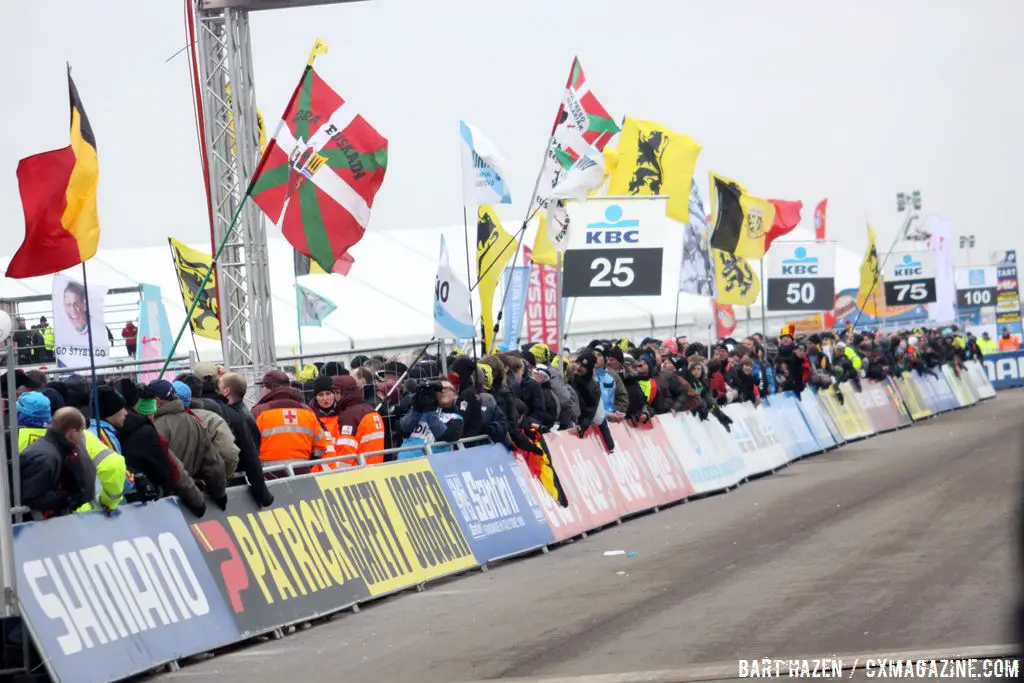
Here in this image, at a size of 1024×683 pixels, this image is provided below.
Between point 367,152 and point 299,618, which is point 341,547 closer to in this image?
point 299,618

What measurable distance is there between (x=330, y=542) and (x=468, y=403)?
11.3 feet

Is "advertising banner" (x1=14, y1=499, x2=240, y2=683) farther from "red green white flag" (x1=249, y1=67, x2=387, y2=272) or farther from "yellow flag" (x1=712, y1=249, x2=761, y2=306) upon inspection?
"yellow flag" (x1=712, y1=249, x2=761, y2=306)

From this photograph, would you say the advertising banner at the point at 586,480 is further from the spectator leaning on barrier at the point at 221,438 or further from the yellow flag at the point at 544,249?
the spectator leaning on barrier at the point at 221,438

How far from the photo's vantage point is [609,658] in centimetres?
913

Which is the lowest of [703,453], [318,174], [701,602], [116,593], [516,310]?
[703,453]

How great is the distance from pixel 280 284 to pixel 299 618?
3022 cm

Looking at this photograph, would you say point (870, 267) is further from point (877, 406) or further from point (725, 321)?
point (877, 406)

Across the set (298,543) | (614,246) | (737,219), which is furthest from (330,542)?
(737,219)

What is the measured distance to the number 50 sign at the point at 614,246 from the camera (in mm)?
21375

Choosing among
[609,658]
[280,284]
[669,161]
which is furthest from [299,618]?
[280,284]

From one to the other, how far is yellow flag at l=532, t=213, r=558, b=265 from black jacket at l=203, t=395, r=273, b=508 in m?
10.4

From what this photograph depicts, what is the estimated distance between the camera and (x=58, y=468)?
9648mm

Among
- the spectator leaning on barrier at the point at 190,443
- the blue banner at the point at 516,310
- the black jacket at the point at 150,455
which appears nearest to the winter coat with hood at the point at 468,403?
the spectator leaning on barrier at the point at 190,443

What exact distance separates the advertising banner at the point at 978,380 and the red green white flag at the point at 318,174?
34.9 metres
